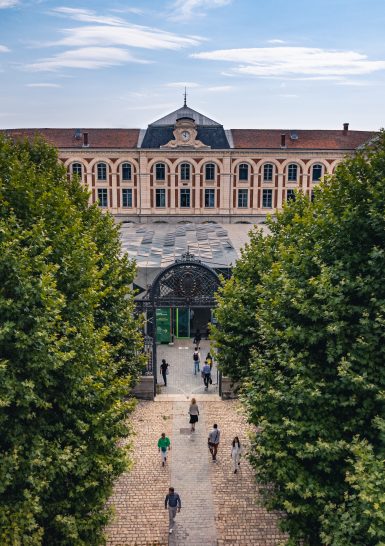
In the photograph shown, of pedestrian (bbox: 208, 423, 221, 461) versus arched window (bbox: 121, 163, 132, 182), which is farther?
arched window (bbox: 121, 163, 132, 182)

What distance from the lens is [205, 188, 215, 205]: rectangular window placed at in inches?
2087

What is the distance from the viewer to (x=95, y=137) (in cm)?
5341

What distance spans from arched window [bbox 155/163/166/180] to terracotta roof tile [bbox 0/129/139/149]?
3.36 m

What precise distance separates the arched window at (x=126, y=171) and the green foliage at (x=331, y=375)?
138 feet

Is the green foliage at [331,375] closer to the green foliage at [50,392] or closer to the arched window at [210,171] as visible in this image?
the green foliage at [50,392]

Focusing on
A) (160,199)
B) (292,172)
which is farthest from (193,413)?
(292,172)

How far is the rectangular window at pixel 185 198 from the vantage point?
52781 mm

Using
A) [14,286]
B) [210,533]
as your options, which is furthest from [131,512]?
[14,286]

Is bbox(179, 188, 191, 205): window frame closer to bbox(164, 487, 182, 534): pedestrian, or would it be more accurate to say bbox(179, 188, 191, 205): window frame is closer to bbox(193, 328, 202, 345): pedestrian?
bbox(193, 328, 202, 345): pedestrian

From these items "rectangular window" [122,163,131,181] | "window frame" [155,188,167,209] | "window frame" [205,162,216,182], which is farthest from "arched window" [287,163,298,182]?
"rectangular window" [122,163,131,181]

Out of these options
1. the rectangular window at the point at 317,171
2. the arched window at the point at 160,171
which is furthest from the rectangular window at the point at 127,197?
the rectangular window at the point at 317,171

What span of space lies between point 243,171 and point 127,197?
43.3ft

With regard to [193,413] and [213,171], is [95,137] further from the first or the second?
[193,413]

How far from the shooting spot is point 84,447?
10617mm
